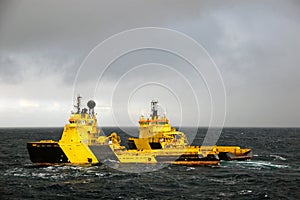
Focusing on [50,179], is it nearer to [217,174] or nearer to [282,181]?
[217,174]

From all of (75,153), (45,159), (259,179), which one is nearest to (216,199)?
(259,179)

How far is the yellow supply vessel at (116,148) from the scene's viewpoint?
49.1 meters

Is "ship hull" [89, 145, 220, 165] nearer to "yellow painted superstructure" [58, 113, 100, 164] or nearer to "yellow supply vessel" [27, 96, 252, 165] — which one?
"yellow supply vessel" [27, 96, 252, 165]

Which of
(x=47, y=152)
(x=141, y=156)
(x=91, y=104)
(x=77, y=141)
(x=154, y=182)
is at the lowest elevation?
(x=154, y=182)

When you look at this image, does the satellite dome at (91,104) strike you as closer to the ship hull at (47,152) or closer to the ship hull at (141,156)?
the ship hull at (141,156)

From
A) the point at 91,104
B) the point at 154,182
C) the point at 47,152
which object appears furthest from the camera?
the point at 91,104

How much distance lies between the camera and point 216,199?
31.7m

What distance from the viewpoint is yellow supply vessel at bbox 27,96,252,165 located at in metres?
49.1

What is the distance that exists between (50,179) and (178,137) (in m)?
24.4

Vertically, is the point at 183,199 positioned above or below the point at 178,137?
below

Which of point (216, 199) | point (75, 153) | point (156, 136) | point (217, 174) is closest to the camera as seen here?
point (216, 199)

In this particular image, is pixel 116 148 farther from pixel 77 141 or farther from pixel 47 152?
pixel 47 152

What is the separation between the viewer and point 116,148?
51969 millimetres

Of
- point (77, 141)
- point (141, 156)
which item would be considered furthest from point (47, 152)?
point (141, 156)
